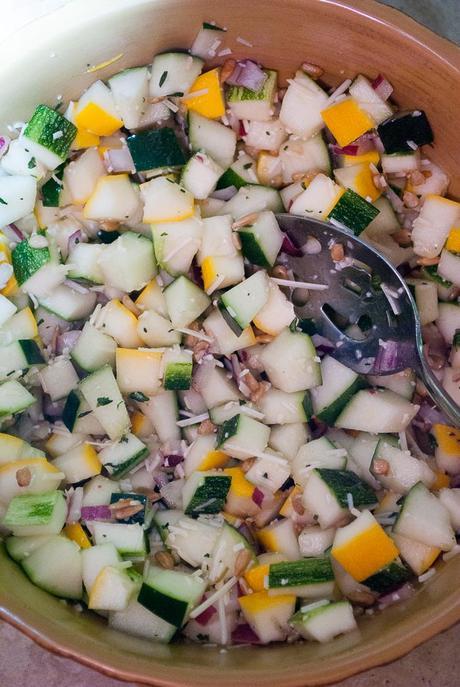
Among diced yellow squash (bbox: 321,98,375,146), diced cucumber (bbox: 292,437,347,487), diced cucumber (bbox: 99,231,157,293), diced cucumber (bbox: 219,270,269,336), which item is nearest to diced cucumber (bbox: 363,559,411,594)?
diced cucumber (bbox: 292,437,347,487)

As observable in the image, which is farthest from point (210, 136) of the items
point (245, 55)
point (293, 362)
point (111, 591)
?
point (111, 591)

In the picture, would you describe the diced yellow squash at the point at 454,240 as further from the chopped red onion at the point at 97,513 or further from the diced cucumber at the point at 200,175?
the chopped red onion at the point at 97,513

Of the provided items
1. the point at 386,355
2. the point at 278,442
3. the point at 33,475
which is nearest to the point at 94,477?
the point at 33,475

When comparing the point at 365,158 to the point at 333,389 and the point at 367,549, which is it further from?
the point at 367,549

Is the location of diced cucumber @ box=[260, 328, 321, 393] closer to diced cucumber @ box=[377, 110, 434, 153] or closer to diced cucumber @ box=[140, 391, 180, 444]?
diced cucumber @ box=[140, 391, 180, 444]

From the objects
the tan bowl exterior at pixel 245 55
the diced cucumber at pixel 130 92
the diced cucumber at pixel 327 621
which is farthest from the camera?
the diced cucumber at pixel 130 92

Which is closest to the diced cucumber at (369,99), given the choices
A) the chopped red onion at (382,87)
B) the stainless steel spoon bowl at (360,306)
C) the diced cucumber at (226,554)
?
the chopped red onion at (382,87)
